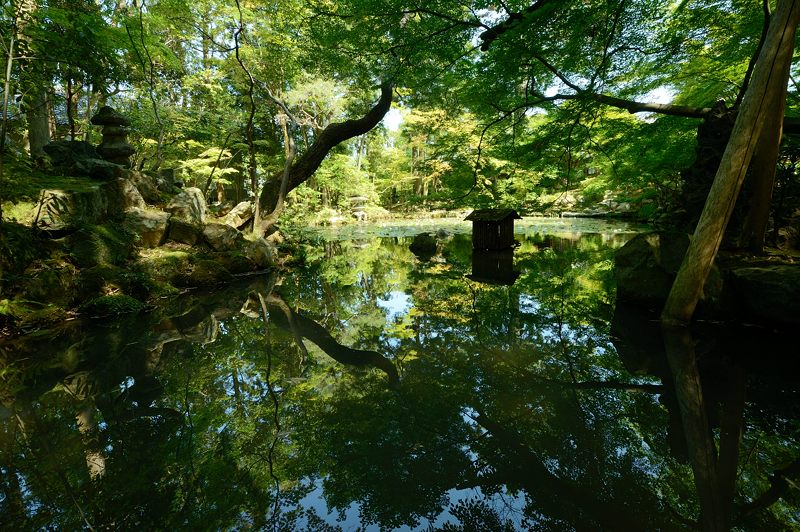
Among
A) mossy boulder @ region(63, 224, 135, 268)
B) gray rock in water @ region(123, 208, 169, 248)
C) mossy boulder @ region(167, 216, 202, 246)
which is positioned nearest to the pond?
mossy boulder @ region(63, 224, 135, 268)

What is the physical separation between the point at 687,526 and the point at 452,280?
6.11 m

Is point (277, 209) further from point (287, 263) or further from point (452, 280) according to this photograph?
point (452, 280)

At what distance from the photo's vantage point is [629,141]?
25.1ft

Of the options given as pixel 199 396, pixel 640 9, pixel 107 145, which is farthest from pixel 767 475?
pixel 107 145

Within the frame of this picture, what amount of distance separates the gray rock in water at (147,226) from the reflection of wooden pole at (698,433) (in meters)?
9.36

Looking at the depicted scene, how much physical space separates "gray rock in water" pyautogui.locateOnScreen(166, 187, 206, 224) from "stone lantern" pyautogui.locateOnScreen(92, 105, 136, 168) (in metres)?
1.82

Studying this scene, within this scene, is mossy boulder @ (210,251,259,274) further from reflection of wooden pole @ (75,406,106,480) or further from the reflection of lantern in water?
reflection of wooden pole @ (75,406,106,480)

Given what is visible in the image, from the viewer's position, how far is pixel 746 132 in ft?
12.5

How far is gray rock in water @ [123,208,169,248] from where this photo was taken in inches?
296

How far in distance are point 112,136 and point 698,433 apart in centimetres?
1312

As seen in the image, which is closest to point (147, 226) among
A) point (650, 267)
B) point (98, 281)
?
point (98, 281)

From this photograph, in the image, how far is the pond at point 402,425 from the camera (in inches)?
72.4

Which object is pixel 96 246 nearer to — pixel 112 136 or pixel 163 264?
pixel 163 264

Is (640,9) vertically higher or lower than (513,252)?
higher
